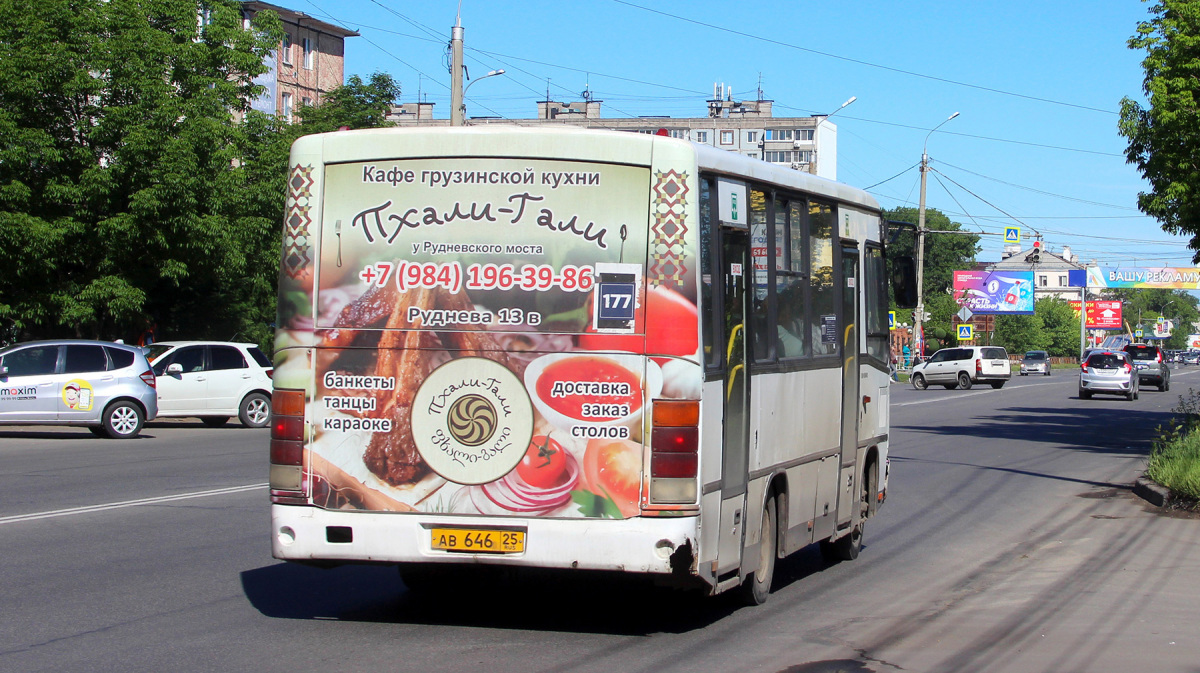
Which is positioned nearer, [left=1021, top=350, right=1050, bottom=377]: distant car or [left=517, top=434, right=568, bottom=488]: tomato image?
[left=517, top=434, right=568, bottom=488]: tomato image

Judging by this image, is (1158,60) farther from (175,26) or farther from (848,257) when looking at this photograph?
(175,26)

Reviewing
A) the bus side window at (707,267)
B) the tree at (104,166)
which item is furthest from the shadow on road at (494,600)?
the tree at (104,166)

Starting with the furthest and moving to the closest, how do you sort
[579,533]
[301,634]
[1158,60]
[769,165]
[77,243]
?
[77,243] < [1158,60] < [769,165] < [301,634] < [579,533]

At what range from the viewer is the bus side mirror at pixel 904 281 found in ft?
34.7

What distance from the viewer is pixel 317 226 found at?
272 inches

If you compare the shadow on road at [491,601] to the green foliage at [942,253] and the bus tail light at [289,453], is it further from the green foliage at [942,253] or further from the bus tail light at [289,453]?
the green foliage at [942,253]

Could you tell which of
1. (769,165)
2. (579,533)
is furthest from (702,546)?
(769,165)

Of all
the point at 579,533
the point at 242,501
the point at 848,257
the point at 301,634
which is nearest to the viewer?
the point at 579,533

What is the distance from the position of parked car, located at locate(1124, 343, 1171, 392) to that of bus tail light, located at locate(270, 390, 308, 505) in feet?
166

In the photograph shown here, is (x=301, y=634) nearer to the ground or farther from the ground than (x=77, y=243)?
nearer to the ground

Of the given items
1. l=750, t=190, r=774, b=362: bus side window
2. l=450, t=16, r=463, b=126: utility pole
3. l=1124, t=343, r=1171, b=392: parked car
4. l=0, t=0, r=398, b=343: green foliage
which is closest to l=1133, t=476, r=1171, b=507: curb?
l=750, t=190, r=774, b=362: bus side window

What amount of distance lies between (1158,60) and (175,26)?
20601mm

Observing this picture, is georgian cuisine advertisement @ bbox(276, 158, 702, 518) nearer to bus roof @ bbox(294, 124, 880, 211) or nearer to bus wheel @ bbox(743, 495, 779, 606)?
bus roof @ bbox(294, 124, 880, 211)

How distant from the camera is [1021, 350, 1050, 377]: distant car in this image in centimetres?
8494
